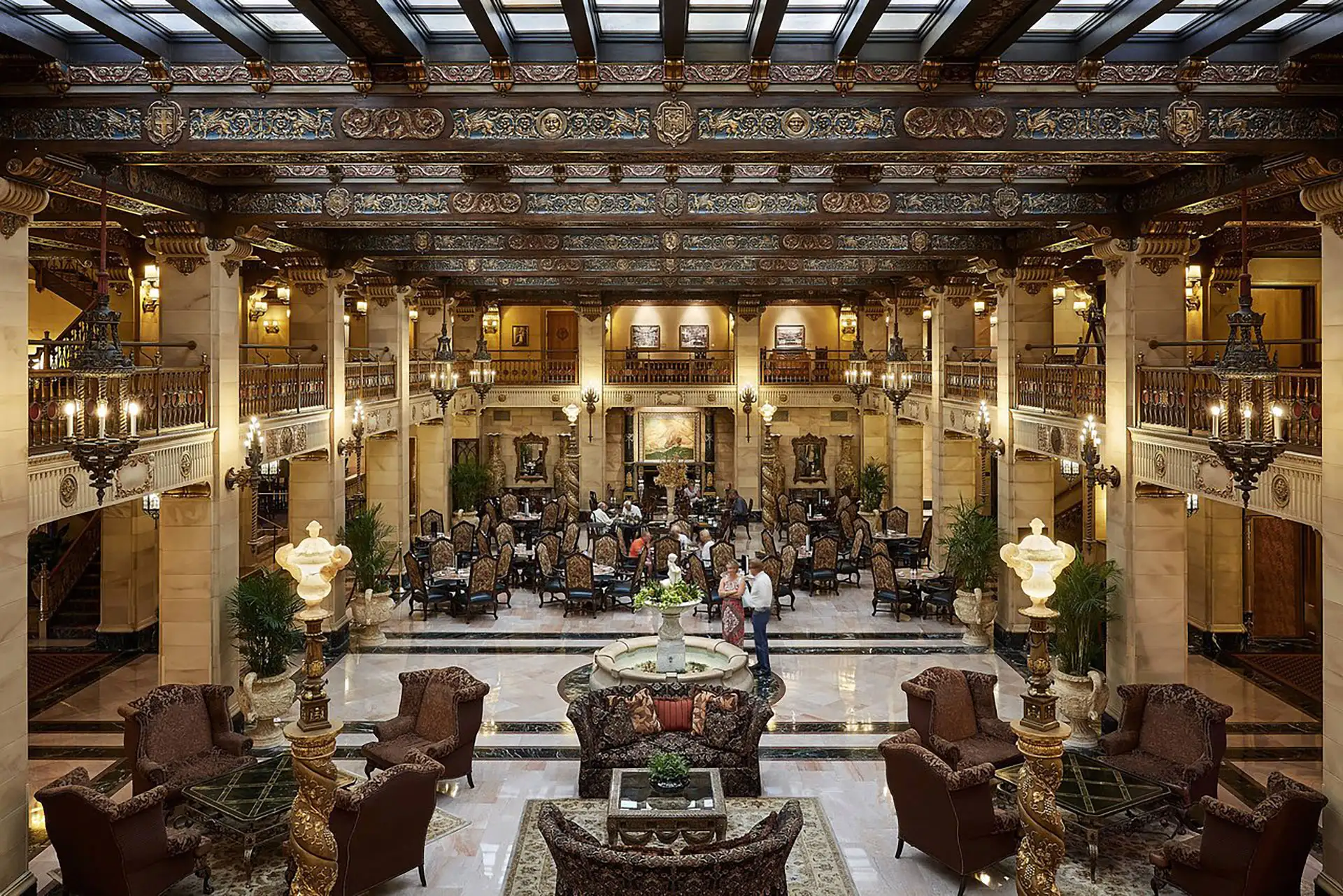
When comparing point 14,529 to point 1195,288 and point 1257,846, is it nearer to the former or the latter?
point 1257,846

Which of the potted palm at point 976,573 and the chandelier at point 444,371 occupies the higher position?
the chandelier at point 444,371

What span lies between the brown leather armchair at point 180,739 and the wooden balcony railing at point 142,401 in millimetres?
2384

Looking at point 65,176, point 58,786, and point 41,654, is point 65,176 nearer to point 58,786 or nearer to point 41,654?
point 58,786

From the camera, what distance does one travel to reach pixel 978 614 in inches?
544

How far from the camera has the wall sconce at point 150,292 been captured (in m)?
14.0

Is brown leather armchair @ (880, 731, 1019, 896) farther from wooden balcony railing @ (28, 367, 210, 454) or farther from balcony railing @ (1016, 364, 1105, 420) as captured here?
wooden balcony railing @ (28, 367, 210, 454)

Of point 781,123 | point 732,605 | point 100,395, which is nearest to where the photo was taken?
point 781,123

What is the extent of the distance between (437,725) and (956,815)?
4.73 metres

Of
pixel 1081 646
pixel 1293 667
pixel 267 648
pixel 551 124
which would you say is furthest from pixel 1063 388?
pixel 267 648

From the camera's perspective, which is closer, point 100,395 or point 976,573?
point 100,395

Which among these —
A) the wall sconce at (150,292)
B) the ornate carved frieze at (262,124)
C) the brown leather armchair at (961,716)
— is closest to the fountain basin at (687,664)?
the brown leather armchair at (961,716)

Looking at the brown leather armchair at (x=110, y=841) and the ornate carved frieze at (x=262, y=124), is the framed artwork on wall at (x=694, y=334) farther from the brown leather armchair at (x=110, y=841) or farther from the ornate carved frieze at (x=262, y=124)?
the brown leather armchair at (x=110, y=841)

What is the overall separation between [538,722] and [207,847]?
12.7 feet

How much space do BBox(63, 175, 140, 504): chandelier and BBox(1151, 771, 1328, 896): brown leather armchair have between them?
8.51m
